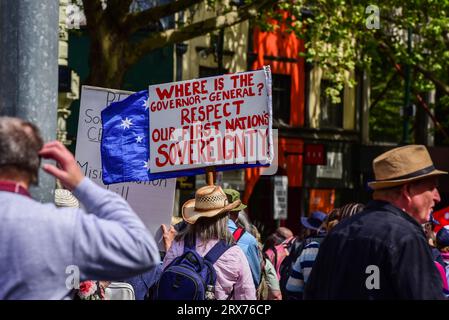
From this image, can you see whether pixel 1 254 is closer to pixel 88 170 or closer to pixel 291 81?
pixel 88 170

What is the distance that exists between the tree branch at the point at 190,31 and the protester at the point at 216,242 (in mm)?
11209

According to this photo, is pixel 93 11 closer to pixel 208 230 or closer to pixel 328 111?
pixel 208 230

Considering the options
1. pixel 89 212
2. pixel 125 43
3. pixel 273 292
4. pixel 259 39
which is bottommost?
pixel 273 292

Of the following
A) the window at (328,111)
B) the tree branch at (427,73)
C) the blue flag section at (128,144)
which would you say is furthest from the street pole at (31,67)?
the window at (328,111)

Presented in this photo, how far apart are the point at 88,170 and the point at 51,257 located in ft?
15.8

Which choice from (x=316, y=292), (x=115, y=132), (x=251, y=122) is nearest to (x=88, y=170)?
(x=115, y=132)

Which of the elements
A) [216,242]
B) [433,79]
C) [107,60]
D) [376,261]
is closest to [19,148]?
[376,261]

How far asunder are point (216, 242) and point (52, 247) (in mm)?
3167

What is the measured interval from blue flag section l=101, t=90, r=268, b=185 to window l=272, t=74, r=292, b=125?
22.3 meters

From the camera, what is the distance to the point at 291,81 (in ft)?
103

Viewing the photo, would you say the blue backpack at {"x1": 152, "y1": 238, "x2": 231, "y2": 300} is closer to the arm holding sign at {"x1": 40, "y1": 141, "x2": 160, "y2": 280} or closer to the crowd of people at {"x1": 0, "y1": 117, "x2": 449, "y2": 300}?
the crowd of people at {"x1": 0, "y1": 117, "x2": 449, "y2": 300}

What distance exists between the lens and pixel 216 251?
21.9 ft

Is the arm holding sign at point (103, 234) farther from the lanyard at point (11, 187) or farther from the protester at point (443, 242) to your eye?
the protester at point (443, 242)

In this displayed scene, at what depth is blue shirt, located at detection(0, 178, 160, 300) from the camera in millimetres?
3691
